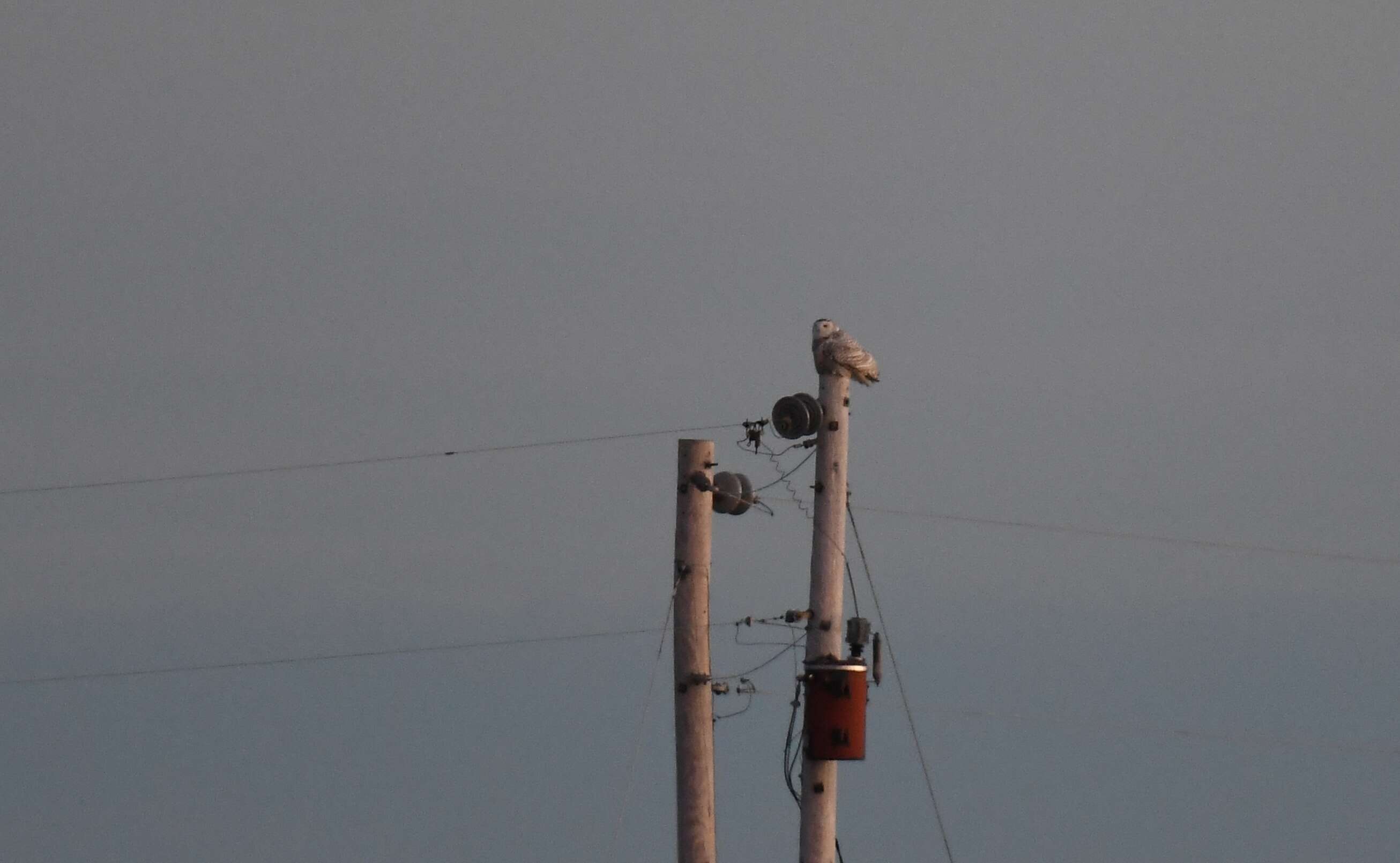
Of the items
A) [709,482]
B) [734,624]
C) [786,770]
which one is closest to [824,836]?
[786,770]

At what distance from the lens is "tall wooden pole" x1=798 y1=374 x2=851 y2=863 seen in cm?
1891

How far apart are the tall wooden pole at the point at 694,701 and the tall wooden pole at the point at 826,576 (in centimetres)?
85

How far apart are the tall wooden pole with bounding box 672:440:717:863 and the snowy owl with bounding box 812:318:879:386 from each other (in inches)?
68.5

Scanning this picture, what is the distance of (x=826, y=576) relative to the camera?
19.0 meters

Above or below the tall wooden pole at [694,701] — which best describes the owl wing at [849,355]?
above

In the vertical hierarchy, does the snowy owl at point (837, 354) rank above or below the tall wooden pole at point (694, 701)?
above

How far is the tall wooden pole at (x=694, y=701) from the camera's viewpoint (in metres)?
18.6

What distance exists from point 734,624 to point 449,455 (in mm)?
3906

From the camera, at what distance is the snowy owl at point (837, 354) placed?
1922cm

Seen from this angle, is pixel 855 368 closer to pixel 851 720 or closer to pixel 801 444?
pixel 801 444

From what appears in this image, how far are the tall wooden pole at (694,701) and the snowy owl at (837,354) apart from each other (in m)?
1.74

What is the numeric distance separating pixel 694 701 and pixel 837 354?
10.3 ft

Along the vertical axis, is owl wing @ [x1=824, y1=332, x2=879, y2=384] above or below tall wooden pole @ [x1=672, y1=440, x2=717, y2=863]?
above

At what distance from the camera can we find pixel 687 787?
1867 centimetres
